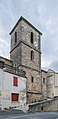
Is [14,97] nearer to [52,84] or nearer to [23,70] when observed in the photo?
[23,70]

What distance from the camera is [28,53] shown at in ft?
108

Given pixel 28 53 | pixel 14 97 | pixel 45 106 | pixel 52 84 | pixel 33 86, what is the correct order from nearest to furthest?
pixel 14 97
pixel 45 106
pixel 33 86
pixel 28 53
pixel 52 84

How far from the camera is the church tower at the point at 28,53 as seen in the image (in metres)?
31.9

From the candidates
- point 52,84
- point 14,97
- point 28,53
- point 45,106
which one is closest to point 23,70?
point 28,53

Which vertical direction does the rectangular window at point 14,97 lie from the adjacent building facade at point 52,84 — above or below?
below

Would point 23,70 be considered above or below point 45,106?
above

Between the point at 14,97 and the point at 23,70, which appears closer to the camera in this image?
the point at 14,97

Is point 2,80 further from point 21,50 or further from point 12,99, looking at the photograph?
point 21,50

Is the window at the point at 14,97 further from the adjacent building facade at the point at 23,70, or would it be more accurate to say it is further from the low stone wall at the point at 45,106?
the low stone wall at the point at 45,106

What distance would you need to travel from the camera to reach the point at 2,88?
24.6 meters

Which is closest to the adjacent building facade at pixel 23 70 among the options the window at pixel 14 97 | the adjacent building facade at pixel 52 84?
the window at pixel 14 97

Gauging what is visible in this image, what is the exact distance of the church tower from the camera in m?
31.9

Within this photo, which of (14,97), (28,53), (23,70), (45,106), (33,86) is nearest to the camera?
(14,97)

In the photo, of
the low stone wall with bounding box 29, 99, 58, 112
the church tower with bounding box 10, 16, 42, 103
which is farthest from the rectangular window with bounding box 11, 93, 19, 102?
the church tower with bounding box 10, 16, 42, 103
